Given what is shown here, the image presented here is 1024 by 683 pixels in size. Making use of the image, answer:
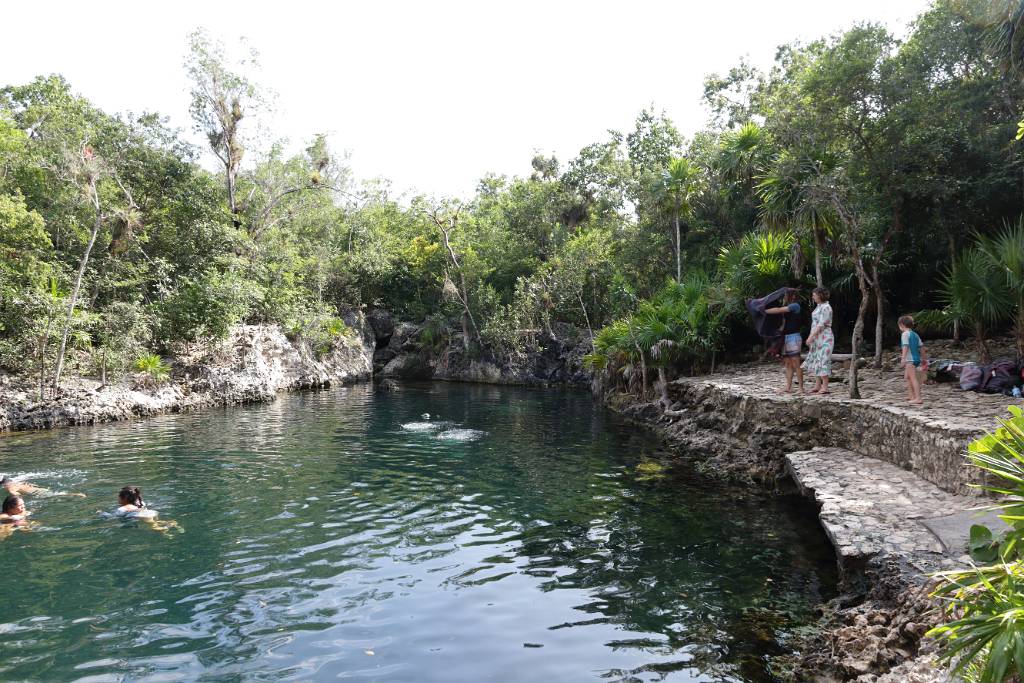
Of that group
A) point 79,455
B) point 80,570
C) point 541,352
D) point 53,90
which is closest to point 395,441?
point 79,455

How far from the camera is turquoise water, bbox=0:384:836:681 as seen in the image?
17.7ft

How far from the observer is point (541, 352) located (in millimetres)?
37188

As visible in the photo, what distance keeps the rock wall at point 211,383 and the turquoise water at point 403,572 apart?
5.96m

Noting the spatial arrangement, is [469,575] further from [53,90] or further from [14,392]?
[53,90]

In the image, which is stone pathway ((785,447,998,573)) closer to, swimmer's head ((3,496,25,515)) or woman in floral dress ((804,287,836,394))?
woman in floral dress ((804,287,836,394))

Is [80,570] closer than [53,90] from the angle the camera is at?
Yes

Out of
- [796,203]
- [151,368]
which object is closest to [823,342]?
[796,203]

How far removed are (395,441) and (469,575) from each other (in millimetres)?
9627

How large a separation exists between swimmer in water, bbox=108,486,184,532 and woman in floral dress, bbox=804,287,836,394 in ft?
39.6

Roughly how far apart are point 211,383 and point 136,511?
17774mm

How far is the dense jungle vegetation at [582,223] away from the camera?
15.0m

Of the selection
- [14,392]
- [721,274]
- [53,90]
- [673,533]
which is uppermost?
[53,90]

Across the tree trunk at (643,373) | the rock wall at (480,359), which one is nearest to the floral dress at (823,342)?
the tree trunk at (643,373)

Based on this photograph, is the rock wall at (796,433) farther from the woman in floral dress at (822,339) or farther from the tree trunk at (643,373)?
the tree trunk at (643,373)
